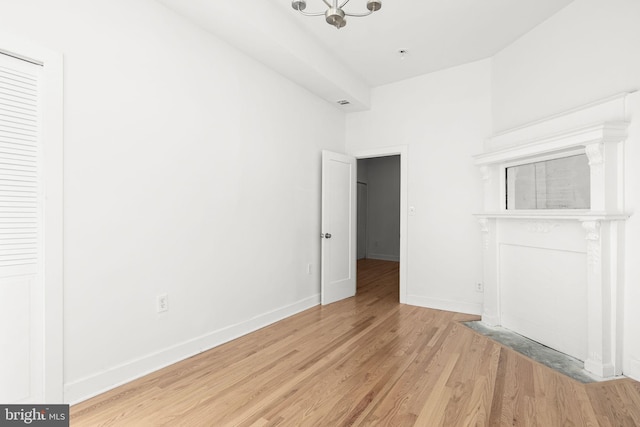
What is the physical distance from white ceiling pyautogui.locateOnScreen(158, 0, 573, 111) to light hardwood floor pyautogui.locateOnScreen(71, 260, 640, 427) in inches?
110

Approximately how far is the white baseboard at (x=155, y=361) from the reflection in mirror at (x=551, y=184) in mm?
2876

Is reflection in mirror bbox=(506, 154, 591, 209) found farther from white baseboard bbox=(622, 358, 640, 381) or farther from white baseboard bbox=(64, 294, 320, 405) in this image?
white baseboard bbox=(64, 294, 320, 405)

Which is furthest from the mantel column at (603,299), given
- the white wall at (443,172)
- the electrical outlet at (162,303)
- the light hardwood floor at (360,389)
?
the electrical outlet at (162,303)

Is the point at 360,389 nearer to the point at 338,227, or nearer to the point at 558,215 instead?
the point at 558,215

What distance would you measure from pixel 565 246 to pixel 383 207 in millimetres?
5734

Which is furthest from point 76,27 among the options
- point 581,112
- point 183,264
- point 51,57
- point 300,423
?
point 581,112

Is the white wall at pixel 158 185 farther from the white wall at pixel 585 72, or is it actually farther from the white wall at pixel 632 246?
the white wall at pixel 632 246

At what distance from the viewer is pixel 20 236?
1.88 m

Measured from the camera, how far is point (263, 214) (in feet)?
11.6

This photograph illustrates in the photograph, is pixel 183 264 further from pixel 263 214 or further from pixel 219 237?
pixel 263 214

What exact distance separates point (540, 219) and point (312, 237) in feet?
8.24

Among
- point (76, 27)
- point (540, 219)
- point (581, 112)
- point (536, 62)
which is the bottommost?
point (540, 219)

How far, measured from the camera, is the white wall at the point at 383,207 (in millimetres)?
8336

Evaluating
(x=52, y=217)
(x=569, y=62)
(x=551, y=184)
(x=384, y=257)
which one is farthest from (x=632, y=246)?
(x=384, y=257)
